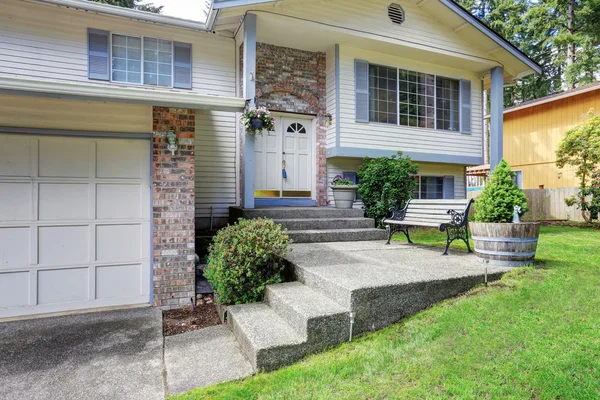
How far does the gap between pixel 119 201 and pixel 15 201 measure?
1.15 m

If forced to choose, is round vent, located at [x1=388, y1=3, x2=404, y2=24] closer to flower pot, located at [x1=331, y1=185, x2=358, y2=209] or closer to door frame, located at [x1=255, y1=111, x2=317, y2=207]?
door frame, located at [x1=255, y1=111, x2=317, y2=207]

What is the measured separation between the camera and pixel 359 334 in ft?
9.50

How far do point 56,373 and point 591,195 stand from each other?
12.5m

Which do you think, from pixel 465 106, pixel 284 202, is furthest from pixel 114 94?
pixel 465 106

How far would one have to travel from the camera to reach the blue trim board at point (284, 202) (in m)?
7.74

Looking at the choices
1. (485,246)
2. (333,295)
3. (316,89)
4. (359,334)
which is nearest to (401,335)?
(359,334)

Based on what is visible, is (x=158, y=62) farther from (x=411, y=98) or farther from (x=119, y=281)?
(x=411, y=98)

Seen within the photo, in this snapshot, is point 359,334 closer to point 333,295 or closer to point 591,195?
point 333,295

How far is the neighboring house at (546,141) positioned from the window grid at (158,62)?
10.5m

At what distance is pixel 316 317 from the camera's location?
2715mm

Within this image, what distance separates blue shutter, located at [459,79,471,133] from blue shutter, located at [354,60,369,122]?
316cm

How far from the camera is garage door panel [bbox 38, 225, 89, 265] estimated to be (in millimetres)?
4219

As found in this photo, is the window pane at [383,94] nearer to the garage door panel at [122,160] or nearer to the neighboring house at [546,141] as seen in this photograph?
the neighboring house at [546,141]

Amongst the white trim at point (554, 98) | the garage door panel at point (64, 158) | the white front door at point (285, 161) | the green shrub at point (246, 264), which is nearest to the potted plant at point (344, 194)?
the white front door at point (285, 161)
